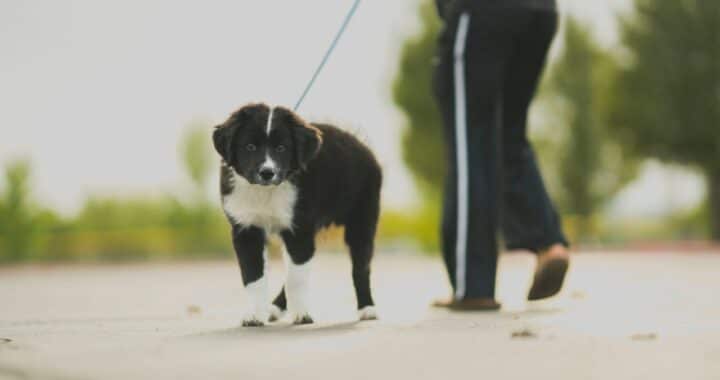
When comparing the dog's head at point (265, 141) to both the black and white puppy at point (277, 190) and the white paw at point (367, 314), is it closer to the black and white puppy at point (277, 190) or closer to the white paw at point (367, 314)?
the black and white puppy at point (277, 190)

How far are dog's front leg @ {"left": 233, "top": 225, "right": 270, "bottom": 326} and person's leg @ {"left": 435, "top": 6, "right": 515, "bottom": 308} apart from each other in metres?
1.37

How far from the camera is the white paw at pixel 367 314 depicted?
5340 mm

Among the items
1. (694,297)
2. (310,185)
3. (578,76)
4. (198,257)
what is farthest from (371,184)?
(578,76)

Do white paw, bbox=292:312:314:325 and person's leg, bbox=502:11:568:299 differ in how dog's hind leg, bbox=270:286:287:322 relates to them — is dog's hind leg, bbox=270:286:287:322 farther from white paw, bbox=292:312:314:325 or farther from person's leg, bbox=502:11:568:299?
person's leg, bbox=502:11:568:299

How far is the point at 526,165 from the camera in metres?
6.30

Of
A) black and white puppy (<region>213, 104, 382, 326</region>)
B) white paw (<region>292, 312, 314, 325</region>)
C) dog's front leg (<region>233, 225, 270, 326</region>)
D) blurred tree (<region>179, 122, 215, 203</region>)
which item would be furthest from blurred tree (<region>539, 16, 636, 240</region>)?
dog's front leg (<region>233, 225, 270, 326</region>)

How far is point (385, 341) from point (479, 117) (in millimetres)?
2106

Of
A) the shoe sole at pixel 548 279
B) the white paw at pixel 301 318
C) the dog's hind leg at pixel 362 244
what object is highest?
the dog's hind leg at pixel 362 244

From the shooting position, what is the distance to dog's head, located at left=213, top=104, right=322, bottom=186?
466cm

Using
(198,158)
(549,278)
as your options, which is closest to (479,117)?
(549,278)

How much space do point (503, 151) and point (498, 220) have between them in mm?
547

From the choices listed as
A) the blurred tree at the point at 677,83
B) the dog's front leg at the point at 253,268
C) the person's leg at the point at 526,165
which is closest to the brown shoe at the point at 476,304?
the person's leg at the point at 526,165

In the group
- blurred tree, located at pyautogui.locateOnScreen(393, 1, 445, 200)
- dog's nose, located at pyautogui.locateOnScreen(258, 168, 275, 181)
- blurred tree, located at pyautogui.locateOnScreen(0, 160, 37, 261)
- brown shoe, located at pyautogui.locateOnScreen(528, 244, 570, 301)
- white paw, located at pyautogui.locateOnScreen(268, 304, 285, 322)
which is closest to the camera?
dog's nose, located at pyautogui.locateOnScreen(258, 168, 275, 181)

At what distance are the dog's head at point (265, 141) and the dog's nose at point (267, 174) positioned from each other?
1.2 inches
